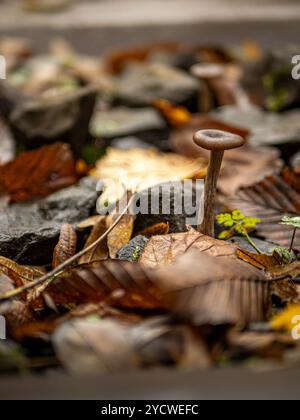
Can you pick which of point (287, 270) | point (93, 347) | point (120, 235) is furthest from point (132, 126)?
point (93, 347)

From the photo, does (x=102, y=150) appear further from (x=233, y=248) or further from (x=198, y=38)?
(x=198, y=38)

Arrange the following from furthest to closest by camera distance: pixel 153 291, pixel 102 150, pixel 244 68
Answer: pixel 244 68, pixel 102 150, pixel 153 291

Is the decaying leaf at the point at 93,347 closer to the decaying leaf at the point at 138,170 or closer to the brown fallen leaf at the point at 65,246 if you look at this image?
the brown fallen leaf at the point at 65,246

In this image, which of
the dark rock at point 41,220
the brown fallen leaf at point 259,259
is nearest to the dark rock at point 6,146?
the dark rock at point 41,220

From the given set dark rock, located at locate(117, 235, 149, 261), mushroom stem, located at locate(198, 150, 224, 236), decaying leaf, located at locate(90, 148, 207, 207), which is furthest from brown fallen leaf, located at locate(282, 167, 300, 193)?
dark rock, located at locate(117, 235, 149, 261)
